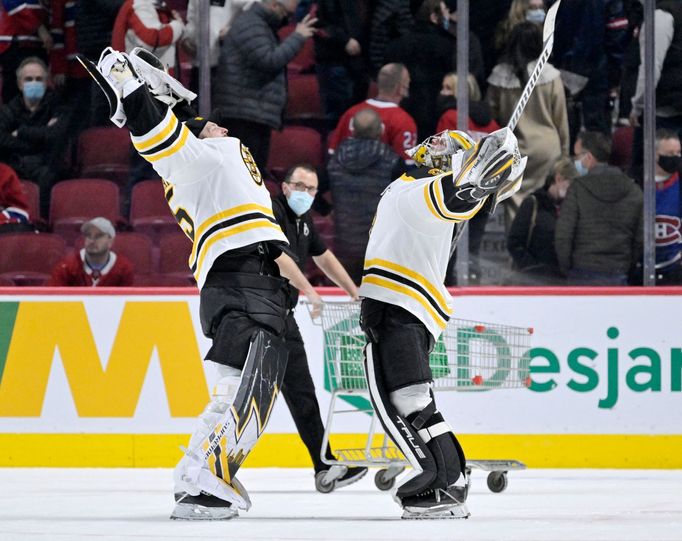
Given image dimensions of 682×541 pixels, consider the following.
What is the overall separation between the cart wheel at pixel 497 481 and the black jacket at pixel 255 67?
2578 millimetres

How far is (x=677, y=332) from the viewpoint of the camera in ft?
21.4

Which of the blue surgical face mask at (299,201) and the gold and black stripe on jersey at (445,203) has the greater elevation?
the gold and black stripe on jersey at (445,203)

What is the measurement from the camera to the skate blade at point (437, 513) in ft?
14.0

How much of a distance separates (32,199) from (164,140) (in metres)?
3.41

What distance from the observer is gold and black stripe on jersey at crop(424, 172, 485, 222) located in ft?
13.6

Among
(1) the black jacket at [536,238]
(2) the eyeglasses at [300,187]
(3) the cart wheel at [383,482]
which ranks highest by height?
(2) the eyeglasses at [300,187]

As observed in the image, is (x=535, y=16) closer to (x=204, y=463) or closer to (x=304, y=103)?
(x=304, y=103)

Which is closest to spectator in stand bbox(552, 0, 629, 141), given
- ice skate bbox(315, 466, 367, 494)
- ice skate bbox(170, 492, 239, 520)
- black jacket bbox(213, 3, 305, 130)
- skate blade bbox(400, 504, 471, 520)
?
black jacket bbox(213, 3, 305, 130)

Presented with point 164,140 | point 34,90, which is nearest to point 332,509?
point 164,140

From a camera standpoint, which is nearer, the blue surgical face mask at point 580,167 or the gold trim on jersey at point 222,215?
the gold trim on jersey at point 222,215

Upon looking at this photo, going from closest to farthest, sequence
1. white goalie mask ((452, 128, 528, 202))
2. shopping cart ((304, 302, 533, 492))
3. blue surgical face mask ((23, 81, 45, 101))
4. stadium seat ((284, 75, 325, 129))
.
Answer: white goalie mask ((452, 128, 528, 202)) < shopping cart ((304, 302, 533, 492)) < stadium seat ((284, 75, 325, 129)) < blue surgical face mask ((23, 81, 45, 101))

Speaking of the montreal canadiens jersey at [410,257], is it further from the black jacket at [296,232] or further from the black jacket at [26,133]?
the black jacket at [26,133]

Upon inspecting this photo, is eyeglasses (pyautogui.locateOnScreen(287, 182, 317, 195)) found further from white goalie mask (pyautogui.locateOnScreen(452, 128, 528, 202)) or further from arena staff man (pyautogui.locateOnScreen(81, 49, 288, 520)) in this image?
white goalie mask (pyautogui.locateOnScreen(452, 128, 528, 202))

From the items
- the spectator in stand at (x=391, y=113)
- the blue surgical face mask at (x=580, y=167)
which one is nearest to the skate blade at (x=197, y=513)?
the spectator in stand at (x=391, y=113)
